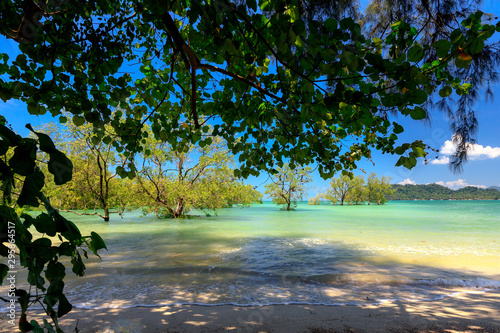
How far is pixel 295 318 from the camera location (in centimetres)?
307

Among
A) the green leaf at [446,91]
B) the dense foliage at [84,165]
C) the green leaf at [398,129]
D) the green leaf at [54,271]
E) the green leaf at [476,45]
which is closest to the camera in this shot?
the green leaf at [54,271]

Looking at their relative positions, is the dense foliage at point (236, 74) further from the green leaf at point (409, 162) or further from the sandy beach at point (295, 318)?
the sandy beach at point (295, 318)

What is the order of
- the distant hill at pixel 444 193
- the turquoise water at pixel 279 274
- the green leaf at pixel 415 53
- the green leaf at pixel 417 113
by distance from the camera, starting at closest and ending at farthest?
1. the green leaf at pixel 415 53
2. the green leaf at pixel 417 113
3. the turquoise water at pixel 279 274
4. the distant hill at pixel 444 193

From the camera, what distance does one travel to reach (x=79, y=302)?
376 centimetres

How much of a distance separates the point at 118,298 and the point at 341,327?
3238 mm

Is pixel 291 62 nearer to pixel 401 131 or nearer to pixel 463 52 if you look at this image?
pixel 463 52

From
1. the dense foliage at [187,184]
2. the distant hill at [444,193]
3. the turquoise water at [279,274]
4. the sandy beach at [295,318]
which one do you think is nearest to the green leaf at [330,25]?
the sandy beach at [295,318]

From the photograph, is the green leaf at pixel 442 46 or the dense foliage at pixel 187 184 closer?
the green leaf at pixel 442 46

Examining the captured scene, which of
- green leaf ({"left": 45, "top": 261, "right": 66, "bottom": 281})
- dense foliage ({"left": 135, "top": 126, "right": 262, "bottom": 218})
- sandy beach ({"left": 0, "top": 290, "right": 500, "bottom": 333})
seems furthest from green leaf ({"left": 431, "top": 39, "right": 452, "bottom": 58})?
dense foliage ({"left": 135, "top": 126, "right": 262, "bottom": 218})

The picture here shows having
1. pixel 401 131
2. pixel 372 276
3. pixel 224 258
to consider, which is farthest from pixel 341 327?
pixel 224 258

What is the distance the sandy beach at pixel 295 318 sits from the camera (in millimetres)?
2805

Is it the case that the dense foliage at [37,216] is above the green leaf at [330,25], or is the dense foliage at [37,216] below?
below

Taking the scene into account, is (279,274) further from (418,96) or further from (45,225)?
(45,225)

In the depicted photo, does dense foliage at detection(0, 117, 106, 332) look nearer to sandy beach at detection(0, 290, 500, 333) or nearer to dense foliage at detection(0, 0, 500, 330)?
dense foliage at detection(0, 0, 500, 330)
